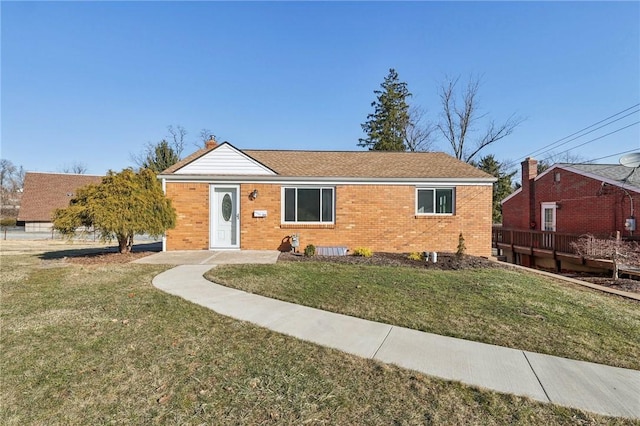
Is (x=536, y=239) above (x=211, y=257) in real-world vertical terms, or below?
above

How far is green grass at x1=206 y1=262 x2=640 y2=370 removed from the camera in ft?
13.2

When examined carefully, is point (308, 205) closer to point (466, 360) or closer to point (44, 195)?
point (466, 360)

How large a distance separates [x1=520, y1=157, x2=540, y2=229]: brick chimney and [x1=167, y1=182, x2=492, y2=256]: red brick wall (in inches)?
407

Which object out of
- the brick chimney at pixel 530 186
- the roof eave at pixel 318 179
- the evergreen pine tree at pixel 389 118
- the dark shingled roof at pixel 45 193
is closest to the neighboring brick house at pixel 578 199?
the brick chimney at pixel 530 186

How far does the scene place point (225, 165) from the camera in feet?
38.6

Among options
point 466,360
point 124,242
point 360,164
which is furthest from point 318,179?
point 466,360

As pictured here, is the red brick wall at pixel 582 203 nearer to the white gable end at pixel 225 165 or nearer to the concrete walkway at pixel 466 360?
the concrete walkway at pixel 466 360

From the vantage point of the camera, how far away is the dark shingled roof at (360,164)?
12148 millimetres

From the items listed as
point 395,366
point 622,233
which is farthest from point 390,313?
point 622,233

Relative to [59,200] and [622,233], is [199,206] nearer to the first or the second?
[622,233]

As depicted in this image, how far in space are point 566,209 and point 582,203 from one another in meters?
1.02

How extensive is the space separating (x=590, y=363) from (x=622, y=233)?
15.1 meters

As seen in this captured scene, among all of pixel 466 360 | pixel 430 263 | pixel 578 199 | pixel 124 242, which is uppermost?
pixel 578 199

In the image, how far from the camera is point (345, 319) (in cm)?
469
